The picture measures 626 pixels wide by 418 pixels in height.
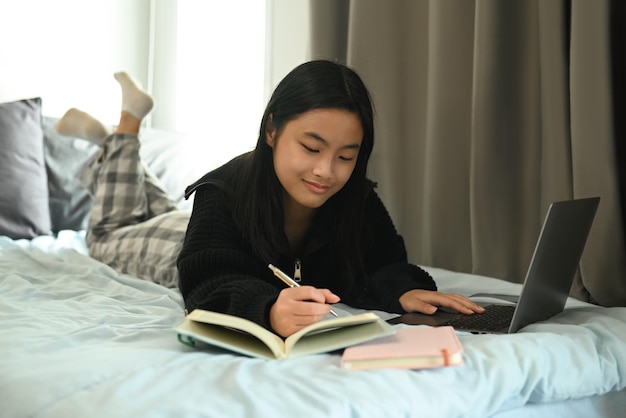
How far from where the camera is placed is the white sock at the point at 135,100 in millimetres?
2363

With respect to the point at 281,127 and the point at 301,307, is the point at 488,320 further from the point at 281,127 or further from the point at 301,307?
the point at 281,127

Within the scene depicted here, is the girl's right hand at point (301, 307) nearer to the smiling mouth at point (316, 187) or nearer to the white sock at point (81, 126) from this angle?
the smiling mouth at point (316, 187)

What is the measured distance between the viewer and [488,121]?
1.86 meters

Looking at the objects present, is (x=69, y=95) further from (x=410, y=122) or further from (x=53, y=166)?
(x=410, y=122)

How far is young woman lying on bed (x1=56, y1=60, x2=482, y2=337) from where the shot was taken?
130cm

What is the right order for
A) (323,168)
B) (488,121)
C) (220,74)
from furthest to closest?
(220,74) → (488,121) → (323,168)

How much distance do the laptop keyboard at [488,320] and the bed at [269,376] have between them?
0.07 m

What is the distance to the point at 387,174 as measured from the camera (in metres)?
2.26

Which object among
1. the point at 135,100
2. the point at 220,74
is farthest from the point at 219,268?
the point at 220,74

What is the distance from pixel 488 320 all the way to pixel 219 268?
0.47 meters

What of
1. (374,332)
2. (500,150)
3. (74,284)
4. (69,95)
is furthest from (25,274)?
(69,95)

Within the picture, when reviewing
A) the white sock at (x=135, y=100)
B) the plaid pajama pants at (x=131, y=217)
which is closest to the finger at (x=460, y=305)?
the plaid pajama pants at (x=131, y=217)

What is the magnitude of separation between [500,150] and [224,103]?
1.58 meters

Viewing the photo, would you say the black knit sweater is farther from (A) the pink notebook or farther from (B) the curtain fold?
(B) the curtain fold
